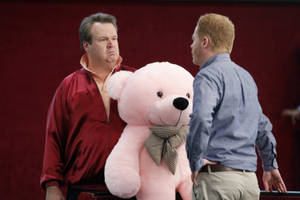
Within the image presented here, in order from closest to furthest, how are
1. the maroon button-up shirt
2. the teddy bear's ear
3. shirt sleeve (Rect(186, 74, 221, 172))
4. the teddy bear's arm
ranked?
shirt sleeve (Rect(186, 74, 221, 172)) < the teddy bear's arm < the teddy bear's ear < the maroon button-up shirt

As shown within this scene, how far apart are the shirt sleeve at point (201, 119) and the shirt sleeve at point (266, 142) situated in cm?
33

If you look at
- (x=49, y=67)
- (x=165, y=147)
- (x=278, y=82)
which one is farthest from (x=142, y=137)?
(x=278, y=82)

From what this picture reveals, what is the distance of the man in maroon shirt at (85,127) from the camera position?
2852mm

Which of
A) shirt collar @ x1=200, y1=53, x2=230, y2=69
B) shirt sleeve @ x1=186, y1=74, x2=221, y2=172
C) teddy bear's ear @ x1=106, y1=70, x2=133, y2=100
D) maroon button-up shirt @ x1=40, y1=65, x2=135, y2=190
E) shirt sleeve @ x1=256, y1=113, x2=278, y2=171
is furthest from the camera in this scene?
maroon button-up shirt @ x1=40, y1=65, x2=135, y2=190

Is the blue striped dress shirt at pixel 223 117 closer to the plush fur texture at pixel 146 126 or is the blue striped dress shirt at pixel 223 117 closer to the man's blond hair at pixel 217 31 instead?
the man's blond hair at pixel 217 31

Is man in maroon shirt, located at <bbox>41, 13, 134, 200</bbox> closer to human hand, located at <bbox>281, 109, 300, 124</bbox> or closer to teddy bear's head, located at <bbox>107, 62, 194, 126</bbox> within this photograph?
teddy bear's head, located at <bbox>107, 62, 194, 126</bbox>

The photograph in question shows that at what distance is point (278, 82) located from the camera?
15.4ft

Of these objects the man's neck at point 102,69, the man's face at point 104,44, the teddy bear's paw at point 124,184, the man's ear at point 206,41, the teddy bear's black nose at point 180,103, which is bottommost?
the teddy bear's paw at point 124,184

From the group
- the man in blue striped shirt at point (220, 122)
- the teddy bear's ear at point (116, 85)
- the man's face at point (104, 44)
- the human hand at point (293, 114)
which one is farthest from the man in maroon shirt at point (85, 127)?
the human hand at point (293, 114)

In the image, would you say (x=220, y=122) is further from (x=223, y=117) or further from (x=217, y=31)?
(x=217, y=31)

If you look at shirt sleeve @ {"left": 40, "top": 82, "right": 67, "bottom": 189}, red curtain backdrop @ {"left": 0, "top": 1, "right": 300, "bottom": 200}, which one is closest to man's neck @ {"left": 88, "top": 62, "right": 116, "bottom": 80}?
shirt sleeve @ {"left": 40, "top": 82, "right": 67, "bottom": 189}

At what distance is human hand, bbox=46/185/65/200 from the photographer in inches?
114

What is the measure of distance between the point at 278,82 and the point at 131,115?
2.32 metres

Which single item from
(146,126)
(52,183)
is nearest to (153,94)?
(146,126)
